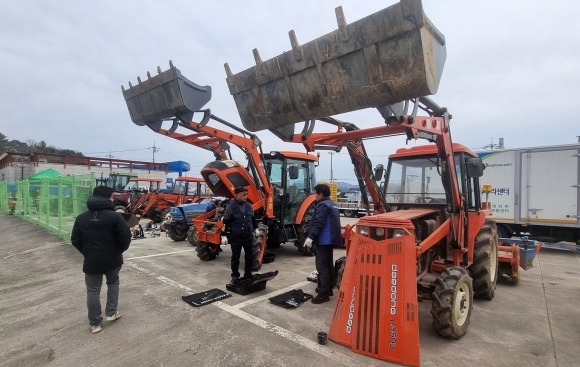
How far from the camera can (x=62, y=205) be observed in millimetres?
9672

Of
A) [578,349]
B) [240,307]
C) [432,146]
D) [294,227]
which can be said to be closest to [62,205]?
[294,227]

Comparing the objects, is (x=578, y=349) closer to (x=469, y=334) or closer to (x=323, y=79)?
(x=469, y=334)

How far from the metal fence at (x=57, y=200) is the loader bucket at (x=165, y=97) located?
255 cm

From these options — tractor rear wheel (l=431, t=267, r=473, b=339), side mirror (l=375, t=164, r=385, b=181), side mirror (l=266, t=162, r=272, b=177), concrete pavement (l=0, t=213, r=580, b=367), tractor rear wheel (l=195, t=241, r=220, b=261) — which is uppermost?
side mirror (l=266, t=162, r=272, b=177)

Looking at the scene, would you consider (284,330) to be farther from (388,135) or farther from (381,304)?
(388,135)

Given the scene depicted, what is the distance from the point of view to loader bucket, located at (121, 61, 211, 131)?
240 inches

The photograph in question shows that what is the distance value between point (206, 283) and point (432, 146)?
442cm

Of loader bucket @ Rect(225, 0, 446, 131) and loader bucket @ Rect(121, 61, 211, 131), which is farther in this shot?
loader bucket @ Rect(121, 61, 211, 131)

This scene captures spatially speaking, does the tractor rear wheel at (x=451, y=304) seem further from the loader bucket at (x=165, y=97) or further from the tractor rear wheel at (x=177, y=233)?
the tractor rear wheel at (x=177, y=233)

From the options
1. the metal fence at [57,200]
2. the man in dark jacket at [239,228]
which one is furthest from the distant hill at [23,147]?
the man in dark jacket at [239,228]

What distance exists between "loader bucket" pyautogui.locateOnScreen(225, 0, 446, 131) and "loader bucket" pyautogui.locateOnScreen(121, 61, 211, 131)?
227 cm

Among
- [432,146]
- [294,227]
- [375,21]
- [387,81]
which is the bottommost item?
[294,227]

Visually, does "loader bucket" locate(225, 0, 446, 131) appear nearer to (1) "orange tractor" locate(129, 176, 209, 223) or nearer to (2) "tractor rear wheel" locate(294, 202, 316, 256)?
(2) "tractor rear wheel" locate(294, 202, 316, 256)

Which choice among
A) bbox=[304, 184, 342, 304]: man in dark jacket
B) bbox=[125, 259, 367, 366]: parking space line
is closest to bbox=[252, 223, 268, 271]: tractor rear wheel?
bbox=[125, 259, 367, 366]: parking space line
